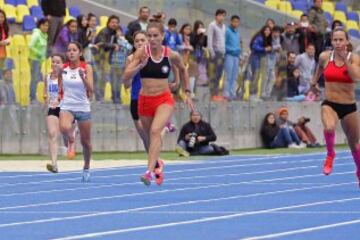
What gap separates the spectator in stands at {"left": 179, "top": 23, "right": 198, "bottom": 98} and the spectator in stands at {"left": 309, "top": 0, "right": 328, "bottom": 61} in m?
5.60

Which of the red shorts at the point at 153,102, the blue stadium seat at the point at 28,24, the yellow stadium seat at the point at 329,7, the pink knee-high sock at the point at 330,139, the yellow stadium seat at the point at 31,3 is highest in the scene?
the yellow stadium seat at the point at 329,7

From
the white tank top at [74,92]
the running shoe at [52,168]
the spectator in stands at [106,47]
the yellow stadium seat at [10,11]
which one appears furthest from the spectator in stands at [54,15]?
the white tank top at [74,92]

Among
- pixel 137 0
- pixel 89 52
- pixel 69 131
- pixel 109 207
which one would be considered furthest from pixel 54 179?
pixel 137 0

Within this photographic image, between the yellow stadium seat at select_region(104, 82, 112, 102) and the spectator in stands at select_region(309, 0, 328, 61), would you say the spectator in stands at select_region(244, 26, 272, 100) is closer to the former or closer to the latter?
the spectator in stands at select_region(309, 0, 328, 61)

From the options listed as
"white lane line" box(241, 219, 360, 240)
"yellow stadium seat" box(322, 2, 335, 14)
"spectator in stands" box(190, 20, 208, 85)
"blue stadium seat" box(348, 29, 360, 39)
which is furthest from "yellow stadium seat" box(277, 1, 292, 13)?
"white lane line" box(241, 219, 360, 240)

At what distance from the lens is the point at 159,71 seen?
1956 cm

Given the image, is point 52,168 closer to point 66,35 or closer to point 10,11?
point 66,35

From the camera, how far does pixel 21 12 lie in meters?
32.4

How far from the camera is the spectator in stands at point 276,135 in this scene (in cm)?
3366

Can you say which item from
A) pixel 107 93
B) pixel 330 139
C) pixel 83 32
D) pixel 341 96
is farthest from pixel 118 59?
pixel 341 96

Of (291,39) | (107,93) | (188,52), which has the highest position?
(291,39)

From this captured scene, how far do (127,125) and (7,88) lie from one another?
12.1 feet

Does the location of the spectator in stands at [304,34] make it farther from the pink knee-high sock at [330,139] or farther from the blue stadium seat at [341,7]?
the pink knee-high sock at [330,139]

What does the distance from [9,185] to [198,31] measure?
12.5m
